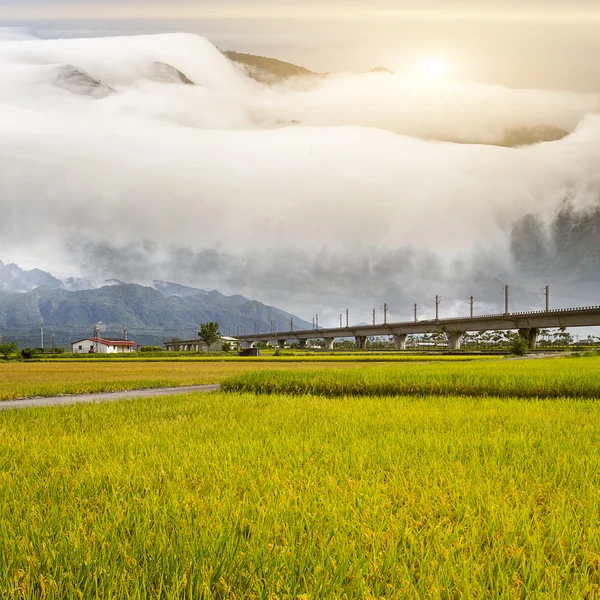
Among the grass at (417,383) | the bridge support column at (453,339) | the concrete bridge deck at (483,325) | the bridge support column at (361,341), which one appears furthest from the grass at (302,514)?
the bridge support column at (361,341)

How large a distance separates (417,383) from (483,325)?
292ft

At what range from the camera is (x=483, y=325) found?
4006 inches

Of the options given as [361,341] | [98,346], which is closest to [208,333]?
[98,346]

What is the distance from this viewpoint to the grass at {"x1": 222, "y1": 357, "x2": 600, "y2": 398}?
16750 millimetres

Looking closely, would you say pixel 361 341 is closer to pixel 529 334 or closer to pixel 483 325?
pixel 483 325

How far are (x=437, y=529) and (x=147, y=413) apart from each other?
9389mm

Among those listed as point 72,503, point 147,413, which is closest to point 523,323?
point 147,413

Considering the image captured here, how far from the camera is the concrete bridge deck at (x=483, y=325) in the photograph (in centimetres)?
8469

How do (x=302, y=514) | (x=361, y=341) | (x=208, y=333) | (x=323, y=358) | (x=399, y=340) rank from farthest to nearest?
(x=361, y=341) < (x=208, y=333) < (x=399, y=340) < (x=323, y=358) < (x=302, y=514)

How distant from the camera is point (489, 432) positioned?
27.7 ft

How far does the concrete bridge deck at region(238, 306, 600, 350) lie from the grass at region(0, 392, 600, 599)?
85.9m

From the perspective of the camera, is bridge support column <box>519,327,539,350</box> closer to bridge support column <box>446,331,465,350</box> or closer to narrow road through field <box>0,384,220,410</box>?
bridge support column <box>446,331,465,350</box>

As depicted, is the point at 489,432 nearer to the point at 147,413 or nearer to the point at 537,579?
the point at 537,579

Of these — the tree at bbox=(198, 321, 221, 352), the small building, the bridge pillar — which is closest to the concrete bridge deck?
the bridge pillar
